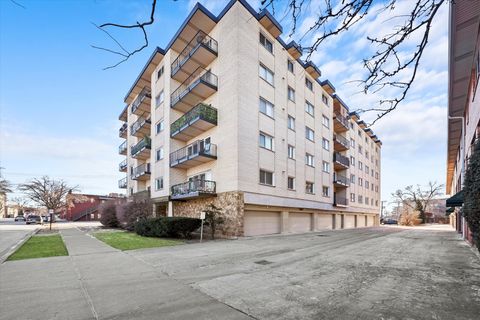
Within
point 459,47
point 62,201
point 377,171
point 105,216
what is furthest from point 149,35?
point 62,201

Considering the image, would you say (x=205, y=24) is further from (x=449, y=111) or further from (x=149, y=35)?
(x=149, y=35)

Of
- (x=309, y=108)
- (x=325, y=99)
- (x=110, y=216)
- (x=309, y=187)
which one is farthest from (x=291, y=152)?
(x=110, y=216)

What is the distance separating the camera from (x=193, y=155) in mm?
20000

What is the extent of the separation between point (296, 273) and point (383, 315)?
3280 millimetres

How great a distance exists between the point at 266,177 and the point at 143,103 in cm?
1824

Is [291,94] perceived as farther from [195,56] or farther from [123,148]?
[123,148]

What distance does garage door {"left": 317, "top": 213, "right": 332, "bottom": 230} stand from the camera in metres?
28.4

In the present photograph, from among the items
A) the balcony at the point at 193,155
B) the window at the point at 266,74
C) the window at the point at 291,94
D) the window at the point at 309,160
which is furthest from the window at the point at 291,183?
the window at the point at 266,74

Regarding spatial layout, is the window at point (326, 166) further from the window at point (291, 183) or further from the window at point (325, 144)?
the window at point (291, 183)

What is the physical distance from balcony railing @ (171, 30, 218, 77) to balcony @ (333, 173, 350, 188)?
1990 centimetres

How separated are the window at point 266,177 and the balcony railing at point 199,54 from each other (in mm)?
10008

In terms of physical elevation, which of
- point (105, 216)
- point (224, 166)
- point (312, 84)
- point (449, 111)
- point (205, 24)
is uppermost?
point (205, 24)

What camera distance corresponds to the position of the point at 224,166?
19203 mm

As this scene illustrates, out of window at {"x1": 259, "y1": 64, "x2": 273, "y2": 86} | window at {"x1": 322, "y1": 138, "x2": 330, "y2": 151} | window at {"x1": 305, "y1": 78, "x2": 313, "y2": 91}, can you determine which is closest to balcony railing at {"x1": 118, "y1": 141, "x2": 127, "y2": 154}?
window at {"x1": 259, "y1": 64, "x2": 273, "y2": 86}
